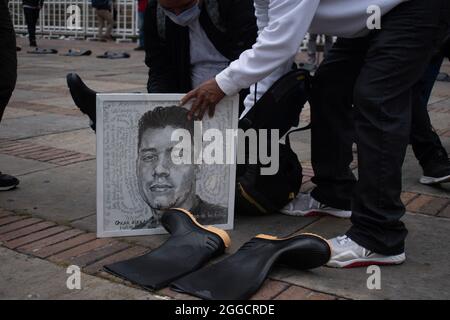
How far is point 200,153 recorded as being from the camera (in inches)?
106

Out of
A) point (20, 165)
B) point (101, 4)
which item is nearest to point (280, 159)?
point (20, 165)

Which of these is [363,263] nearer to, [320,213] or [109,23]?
[320,213]

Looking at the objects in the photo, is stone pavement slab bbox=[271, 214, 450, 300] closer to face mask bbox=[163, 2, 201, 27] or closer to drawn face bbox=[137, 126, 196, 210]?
drawn face bbox=[137, 126, 196, 210]

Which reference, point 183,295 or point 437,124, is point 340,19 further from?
point 437,124

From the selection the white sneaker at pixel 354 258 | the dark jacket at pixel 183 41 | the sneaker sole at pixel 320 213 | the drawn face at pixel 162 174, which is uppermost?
the dark jacket at pixel 183 41

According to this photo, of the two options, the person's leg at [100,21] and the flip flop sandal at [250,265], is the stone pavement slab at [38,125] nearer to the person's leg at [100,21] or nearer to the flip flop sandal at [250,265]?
the flip flop sandal at [250,265]

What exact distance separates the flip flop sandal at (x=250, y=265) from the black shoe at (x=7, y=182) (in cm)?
151

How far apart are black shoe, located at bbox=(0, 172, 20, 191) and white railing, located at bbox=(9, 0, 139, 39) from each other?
46.7 feet

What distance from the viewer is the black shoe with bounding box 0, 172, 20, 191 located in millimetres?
3270

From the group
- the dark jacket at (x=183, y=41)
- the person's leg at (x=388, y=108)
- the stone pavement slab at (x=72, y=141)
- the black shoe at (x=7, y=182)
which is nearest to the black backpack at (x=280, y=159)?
the dark jacket at (x=183, y=41)

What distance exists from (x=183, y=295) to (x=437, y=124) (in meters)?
3.89

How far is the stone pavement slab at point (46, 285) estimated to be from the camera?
2074mm

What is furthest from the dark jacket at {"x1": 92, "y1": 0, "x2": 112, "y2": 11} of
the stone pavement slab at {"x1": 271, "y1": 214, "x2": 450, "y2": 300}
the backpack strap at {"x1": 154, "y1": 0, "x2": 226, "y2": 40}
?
the stone pavement slab at {"x1": 271, "y1": 214, "x2": 450, "y2": 300}
